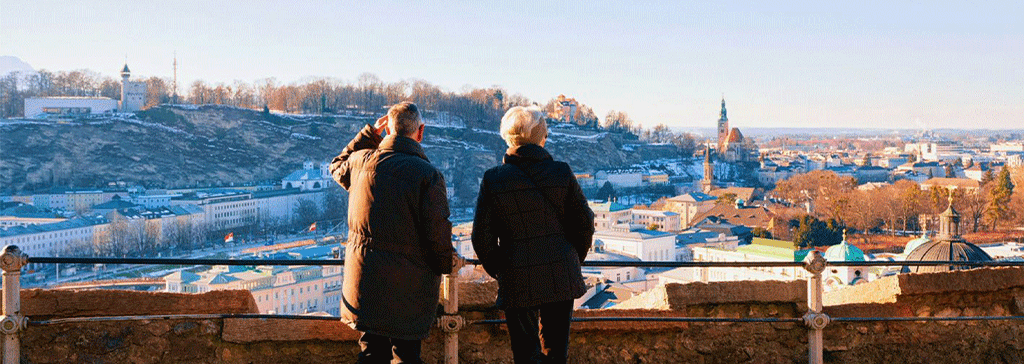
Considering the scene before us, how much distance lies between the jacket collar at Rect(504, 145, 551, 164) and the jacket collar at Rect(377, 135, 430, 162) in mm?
187

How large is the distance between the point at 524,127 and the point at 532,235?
0.23m

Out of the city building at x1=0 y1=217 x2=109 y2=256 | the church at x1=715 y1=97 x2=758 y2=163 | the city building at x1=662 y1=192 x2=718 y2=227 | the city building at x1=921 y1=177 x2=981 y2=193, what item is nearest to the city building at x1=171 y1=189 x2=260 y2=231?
the city building at x1=0 y1=217 x2=109 y2=256

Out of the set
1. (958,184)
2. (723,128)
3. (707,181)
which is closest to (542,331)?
(958,184)

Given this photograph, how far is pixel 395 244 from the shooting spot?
2.05 meters

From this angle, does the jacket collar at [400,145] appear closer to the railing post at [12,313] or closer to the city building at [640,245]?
the railing post at [12,313]

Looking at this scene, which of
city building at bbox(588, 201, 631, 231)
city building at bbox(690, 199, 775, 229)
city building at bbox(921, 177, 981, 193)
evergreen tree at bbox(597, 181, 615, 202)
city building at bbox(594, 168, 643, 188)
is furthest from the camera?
city building at bbox(594, 168, 643, 188)

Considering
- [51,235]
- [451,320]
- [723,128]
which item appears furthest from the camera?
[723,128]

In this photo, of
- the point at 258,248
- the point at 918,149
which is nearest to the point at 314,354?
the point at 258,248

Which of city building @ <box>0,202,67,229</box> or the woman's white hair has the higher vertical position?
the woman's white hair

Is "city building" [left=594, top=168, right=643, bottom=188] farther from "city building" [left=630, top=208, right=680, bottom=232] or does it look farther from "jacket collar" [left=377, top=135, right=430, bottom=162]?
"jacket collar" [left=377, top=135, right=430, bottom=162]

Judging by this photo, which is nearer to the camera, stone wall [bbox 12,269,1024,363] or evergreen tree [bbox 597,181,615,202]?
stone wall [bbox 12,269,1024,363]

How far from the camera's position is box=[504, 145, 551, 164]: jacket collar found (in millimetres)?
2133

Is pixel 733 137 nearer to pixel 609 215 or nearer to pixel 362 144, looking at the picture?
pixel 609 215

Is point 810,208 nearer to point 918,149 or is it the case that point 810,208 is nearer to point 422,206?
point 422,206
